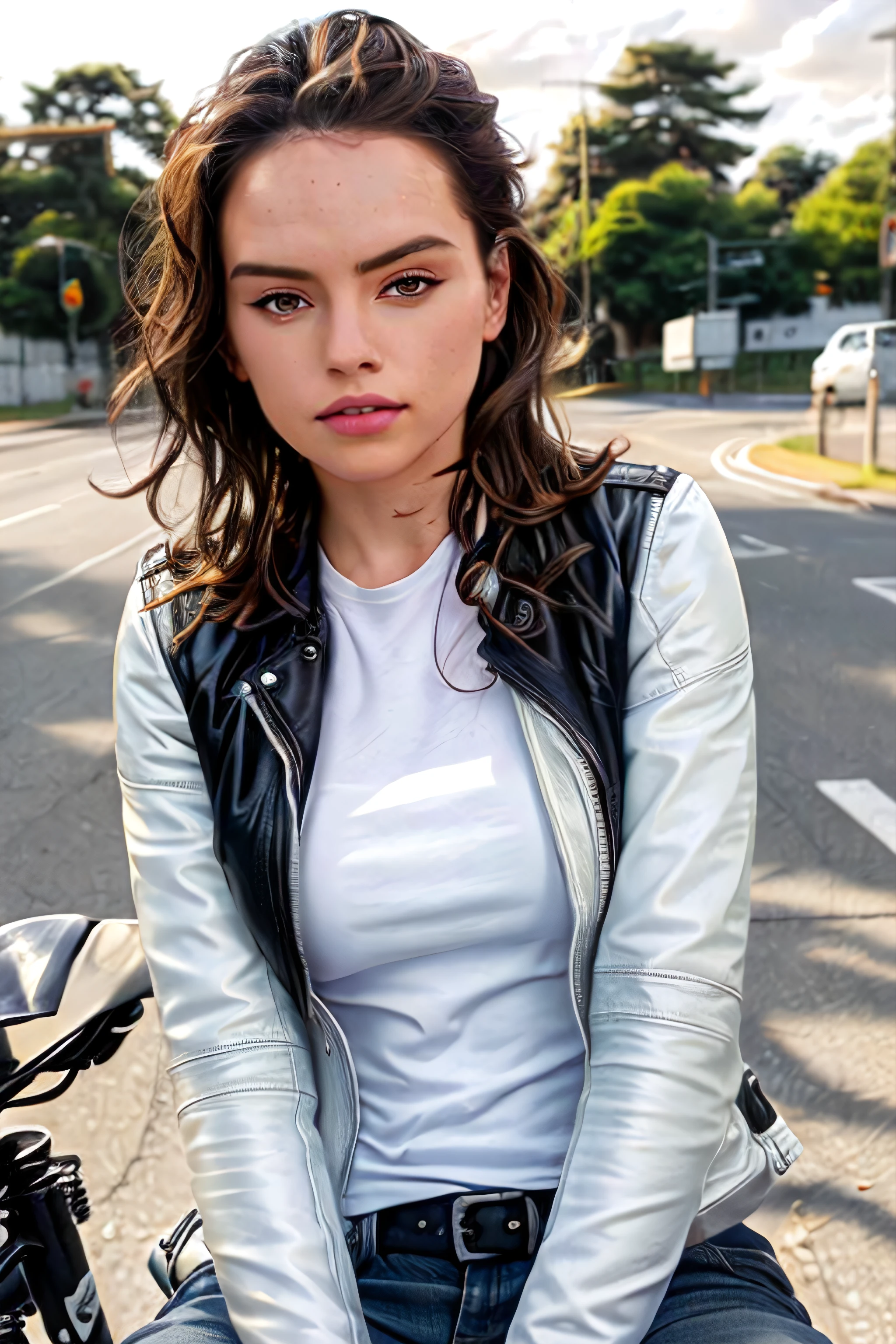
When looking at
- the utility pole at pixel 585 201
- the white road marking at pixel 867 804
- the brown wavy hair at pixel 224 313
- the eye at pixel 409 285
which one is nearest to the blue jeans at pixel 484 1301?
the brown wavy hair at pixel 224 313

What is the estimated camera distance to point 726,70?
3350 millimetres

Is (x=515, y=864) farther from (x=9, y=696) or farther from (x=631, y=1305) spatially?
(x=9, y=696)

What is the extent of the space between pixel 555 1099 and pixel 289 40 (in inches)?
41.4

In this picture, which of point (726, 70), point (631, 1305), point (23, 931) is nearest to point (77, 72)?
point (726, 70)

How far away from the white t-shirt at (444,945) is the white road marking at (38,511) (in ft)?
9.18

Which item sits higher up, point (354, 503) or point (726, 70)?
point (726, 70)

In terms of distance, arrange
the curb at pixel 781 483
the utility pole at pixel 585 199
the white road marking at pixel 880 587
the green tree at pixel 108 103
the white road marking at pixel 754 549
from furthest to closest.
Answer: the white road marking at pixel 880 587
the white road marking at pixel 754 549
the curb at pixel 781 483
the utility pole at pixel 585 199
the green tree at pixel 108 103

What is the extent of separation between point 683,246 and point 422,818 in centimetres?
294

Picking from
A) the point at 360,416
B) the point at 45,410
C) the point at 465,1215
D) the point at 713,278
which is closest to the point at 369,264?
the point at 360,416

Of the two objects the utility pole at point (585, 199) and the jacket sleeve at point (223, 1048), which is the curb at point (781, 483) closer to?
the utility pole at point (585, 199)

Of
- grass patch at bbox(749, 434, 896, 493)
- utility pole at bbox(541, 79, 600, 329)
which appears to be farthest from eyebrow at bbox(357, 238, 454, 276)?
grass patch at bbox(749, 434, 896, 493)

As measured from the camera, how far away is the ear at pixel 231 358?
127 centimetres

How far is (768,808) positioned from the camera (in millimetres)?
3473

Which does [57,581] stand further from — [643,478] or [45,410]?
[643,478]
